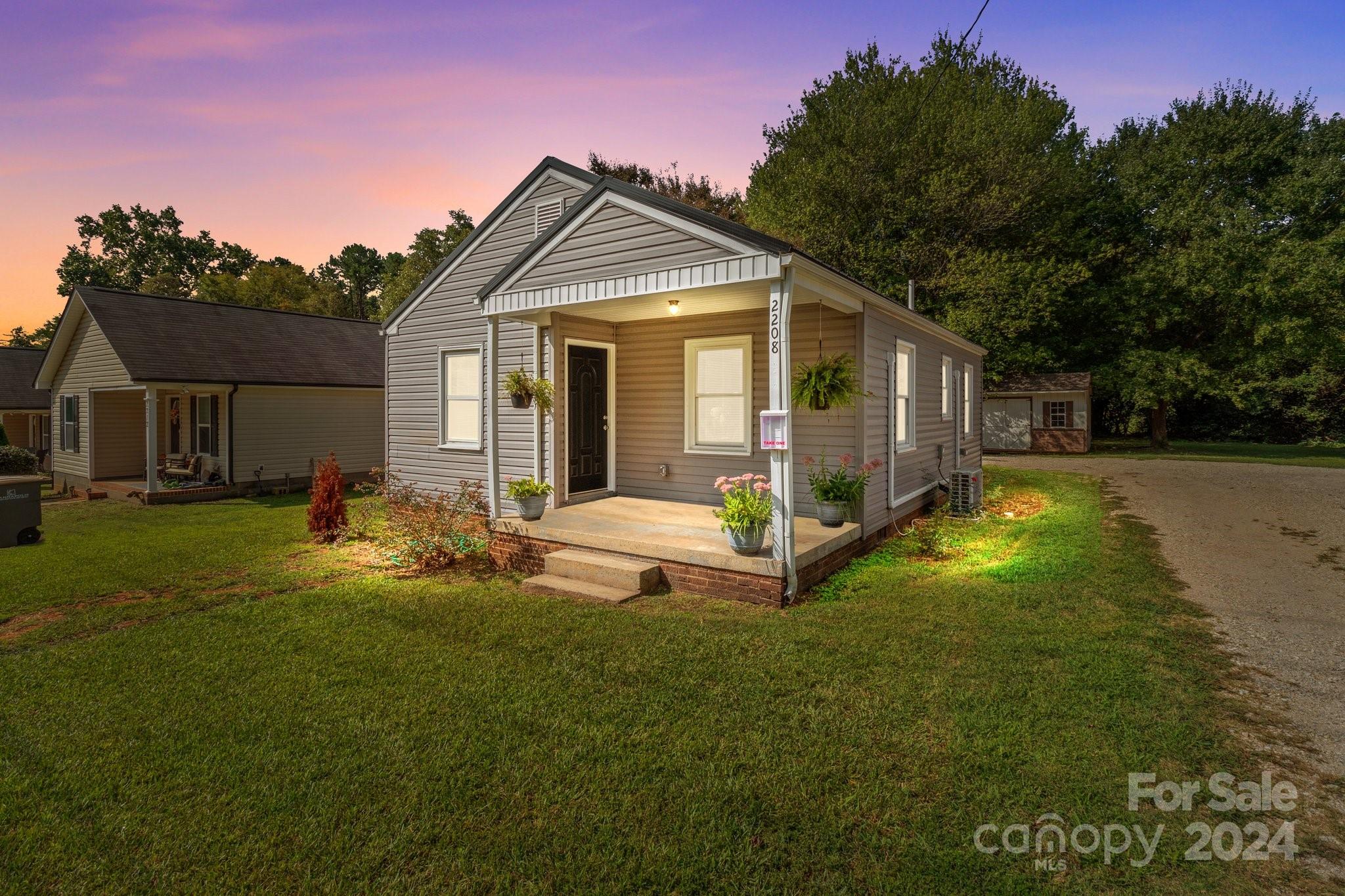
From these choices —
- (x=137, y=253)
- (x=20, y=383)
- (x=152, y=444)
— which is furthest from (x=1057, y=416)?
(x=137, y=253)

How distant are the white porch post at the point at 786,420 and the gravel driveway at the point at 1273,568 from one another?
3.24 meters

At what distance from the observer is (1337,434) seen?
26141 mm

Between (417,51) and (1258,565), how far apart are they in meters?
12.6

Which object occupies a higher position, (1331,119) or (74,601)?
(1331,119)

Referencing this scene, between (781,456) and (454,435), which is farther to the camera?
(454,435)

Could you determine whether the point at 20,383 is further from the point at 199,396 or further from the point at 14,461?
the point at 199,396

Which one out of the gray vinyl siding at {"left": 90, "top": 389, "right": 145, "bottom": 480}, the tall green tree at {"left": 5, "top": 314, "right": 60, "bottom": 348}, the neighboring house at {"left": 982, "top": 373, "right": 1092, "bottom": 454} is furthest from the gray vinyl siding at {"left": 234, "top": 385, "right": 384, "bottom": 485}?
the tall green tree at {"left": 5, "top": 314, "right": 60, "bottom": 348}

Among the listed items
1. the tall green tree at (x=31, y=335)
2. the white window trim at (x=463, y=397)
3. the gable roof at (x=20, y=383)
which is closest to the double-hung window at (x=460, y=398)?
the white window trim at (x=463, y=397)

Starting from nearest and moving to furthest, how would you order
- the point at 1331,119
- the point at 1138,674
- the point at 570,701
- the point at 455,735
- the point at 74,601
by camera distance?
the point at 455,735, the point at 570,701, the point at 1138,674, the point at 74,601, the point at 1331,119

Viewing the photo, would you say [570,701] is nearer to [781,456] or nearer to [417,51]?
[781,456]

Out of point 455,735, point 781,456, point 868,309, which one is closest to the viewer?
point 455,735

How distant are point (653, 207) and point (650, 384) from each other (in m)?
2.85

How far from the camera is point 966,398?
13453 millimetres

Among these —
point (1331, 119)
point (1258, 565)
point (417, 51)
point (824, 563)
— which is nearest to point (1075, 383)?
point (1331, 119)
